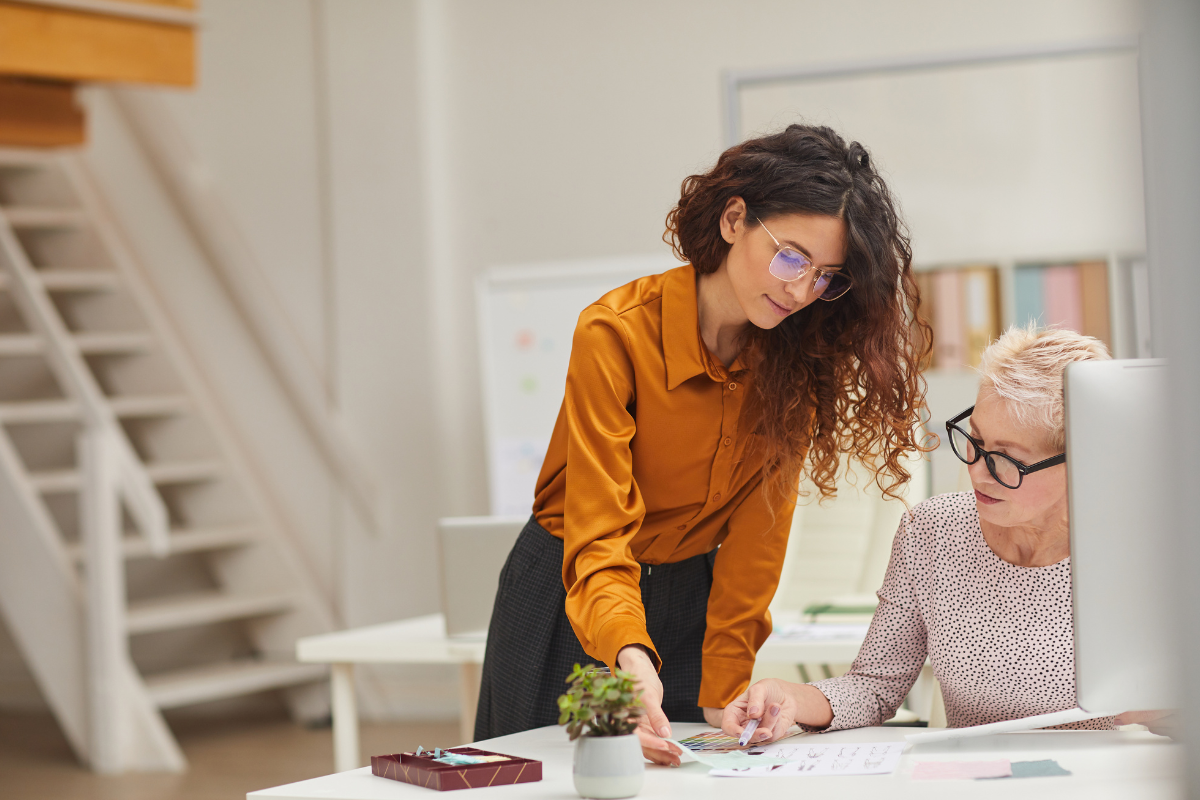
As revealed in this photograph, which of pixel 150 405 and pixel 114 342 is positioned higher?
pixel 114 342

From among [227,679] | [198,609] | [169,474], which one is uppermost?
[169,474]

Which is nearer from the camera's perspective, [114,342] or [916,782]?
[916,782]

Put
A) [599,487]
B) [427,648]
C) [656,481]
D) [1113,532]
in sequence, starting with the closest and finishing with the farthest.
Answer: [1113,532] → [599,487] → [656,481] → [427,648]

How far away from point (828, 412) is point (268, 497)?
165 inches

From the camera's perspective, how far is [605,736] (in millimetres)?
1210

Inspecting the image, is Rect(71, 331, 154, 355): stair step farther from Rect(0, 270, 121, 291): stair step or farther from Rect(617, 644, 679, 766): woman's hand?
Rect(617, 644, 679, 766): woman's hand

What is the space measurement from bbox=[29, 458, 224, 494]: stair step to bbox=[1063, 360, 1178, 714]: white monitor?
427 cm

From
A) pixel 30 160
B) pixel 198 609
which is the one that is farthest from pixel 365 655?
pixel 30 160

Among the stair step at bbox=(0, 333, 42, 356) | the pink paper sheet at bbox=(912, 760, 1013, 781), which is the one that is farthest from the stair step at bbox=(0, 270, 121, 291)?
the pink paper sheet at bbox=(912, 760, 1013, 781)

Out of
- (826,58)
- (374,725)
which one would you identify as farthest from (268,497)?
(826,58)

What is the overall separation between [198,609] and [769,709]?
3.85 meters

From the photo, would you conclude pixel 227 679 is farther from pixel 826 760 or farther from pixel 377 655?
pixel 826 760

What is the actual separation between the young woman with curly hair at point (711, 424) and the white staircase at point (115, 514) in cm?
289

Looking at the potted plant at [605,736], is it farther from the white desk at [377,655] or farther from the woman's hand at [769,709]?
the white desk at [377,655]
